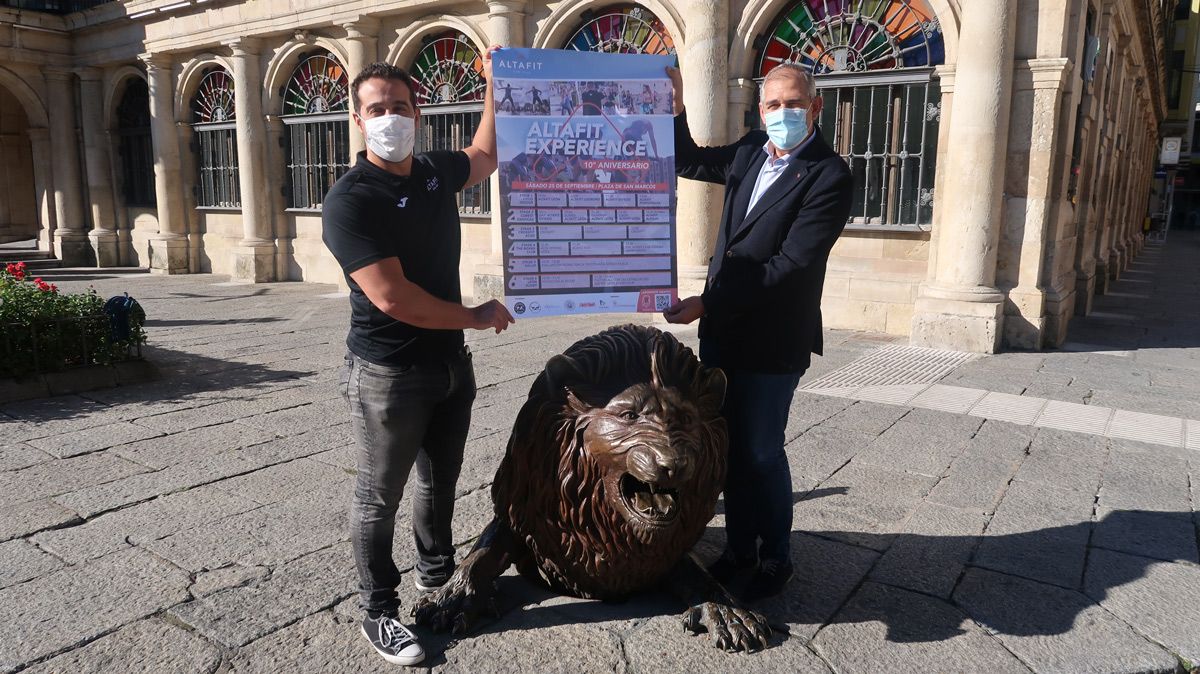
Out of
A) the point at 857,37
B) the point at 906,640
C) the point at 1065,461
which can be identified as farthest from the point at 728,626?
the point at 857,37

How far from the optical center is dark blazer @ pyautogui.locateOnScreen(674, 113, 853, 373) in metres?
2.65

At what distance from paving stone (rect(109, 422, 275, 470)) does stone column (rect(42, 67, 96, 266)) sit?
48.3 feet

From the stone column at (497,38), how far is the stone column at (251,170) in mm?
4895

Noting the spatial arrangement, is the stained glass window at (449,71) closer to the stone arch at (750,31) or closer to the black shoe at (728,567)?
the stone arch at (750,31)

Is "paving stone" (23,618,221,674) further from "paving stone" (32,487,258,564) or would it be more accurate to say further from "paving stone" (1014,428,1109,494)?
"paving stone" (1014,428,1109,494)

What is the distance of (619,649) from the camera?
2.60 meters

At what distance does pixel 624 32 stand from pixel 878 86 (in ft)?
10.7

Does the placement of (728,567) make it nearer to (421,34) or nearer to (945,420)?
(945,420)

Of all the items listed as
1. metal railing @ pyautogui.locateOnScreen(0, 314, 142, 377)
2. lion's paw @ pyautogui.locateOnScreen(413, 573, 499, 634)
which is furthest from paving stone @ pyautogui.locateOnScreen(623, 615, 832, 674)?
metal railing @ pyautogui.locateOnScreen(0, 314, 142, 377)

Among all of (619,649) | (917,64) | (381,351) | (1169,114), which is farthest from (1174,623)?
(1169,114)

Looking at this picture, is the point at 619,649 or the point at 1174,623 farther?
the point at 1174,623

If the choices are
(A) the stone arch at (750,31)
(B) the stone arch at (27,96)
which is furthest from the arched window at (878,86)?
(B) the stone arch at (27,96)

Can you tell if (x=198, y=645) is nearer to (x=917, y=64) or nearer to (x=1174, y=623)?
(x=1174, y=623)

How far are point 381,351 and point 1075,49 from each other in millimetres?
8098
